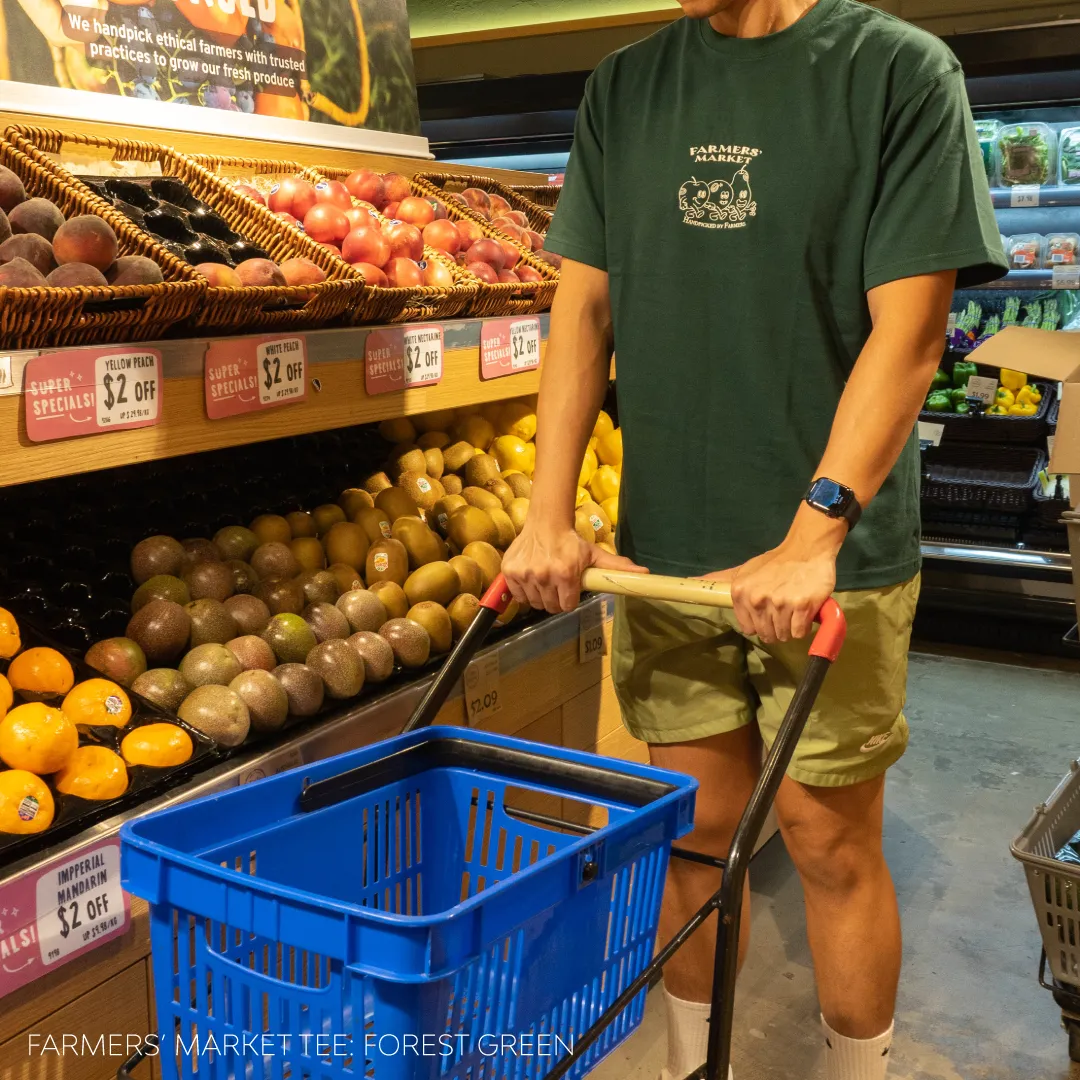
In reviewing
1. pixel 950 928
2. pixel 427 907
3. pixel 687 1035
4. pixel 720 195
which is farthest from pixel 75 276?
pixel 950 928

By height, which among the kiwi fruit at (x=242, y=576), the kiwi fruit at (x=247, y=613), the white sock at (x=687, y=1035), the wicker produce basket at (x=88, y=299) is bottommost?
the white sock at (x=687, y=1035)

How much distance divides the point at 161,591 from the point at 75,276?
1.83ft

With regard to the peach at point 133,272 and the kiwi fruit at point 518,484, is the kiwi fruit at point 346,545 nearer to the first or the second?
the kiwi fruit at point 518,484

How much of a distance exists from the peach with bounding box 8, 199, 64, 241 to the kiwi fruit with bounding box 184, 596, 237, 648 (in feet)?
1.99

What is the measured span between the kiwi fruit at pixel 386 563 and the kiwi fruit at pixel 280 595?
0.60 feet

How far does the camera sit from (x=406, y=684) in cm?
213

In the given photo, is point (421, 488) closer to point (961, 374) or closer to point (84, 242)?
point (84, 242)

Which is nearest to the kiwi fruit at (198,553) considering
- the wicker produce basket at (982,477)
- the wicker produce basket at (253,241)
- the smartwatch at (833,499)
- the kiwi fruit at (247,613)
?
the kiwi fruit at (247,613)

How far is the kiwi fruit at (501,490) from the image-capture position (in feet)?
9.07

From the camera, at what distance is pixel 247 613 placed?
2076 mm

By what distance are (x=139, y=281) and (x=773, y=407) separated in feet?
3.03

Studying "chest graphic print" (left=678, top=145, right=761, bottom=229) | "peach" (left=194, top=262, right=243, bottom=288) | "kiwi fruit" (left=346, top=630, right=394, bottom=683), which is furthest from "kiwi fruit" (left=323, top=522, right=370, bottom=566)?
"chest graphic print" (left=678, top=145, right=761, bottom=229)

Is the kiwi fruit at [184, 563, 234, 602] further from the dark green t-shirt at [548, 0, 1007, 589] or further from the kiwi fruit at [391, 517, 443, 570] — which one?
the dark green t-shirt at [548, 0, 1007, 589]

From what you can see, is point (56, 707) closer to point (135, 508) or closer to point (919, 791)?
point (135, 508)
